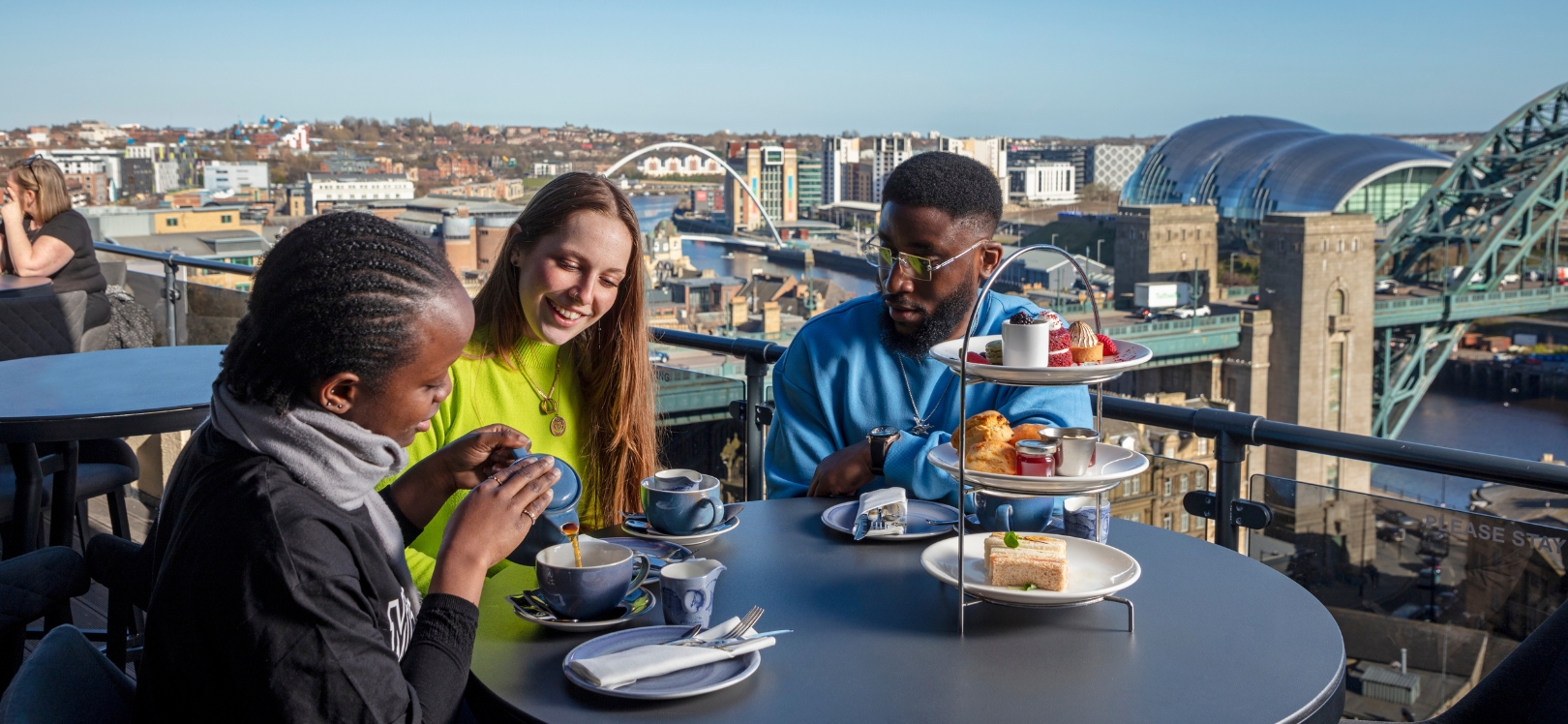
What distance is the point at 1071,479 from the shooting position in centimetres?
122

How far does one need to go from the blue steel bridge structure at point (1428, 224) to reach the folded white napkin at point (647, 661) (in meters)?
30.9

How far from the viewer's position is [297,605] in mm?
931

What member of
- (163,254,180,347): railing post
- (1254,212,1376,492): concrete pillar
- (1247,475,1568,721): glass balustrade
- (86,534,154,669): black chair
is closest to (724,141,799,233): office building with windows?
(1254,212,1376,492): concrete pillar

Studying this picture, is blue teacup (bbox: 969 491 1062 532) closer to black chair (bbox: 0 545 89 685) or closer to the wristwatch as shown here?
the wristwatch

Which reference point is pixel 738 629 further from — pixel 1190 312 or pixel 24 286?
pixel 1190 312

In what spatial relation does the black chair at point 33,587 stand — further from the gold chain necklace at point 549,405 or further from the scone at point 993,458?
the scone at point 993,458

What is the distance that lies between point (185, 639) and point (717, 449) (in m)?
2.50

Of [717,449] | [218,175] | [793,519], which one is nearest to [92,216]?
[717,449]

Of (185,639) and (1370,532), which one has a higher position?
(185,639)

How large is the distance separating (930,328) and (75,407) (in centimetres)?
165

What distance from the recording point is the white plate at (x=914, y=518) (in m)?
1.63

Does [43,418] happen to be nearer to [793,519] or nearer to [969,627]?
[793,519]

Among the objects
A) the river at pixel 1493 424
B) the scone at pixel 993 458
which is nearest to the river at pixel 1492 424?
the river at pixel 1493 424

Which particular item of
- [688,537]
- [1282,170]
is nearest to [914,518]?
[688,537]
